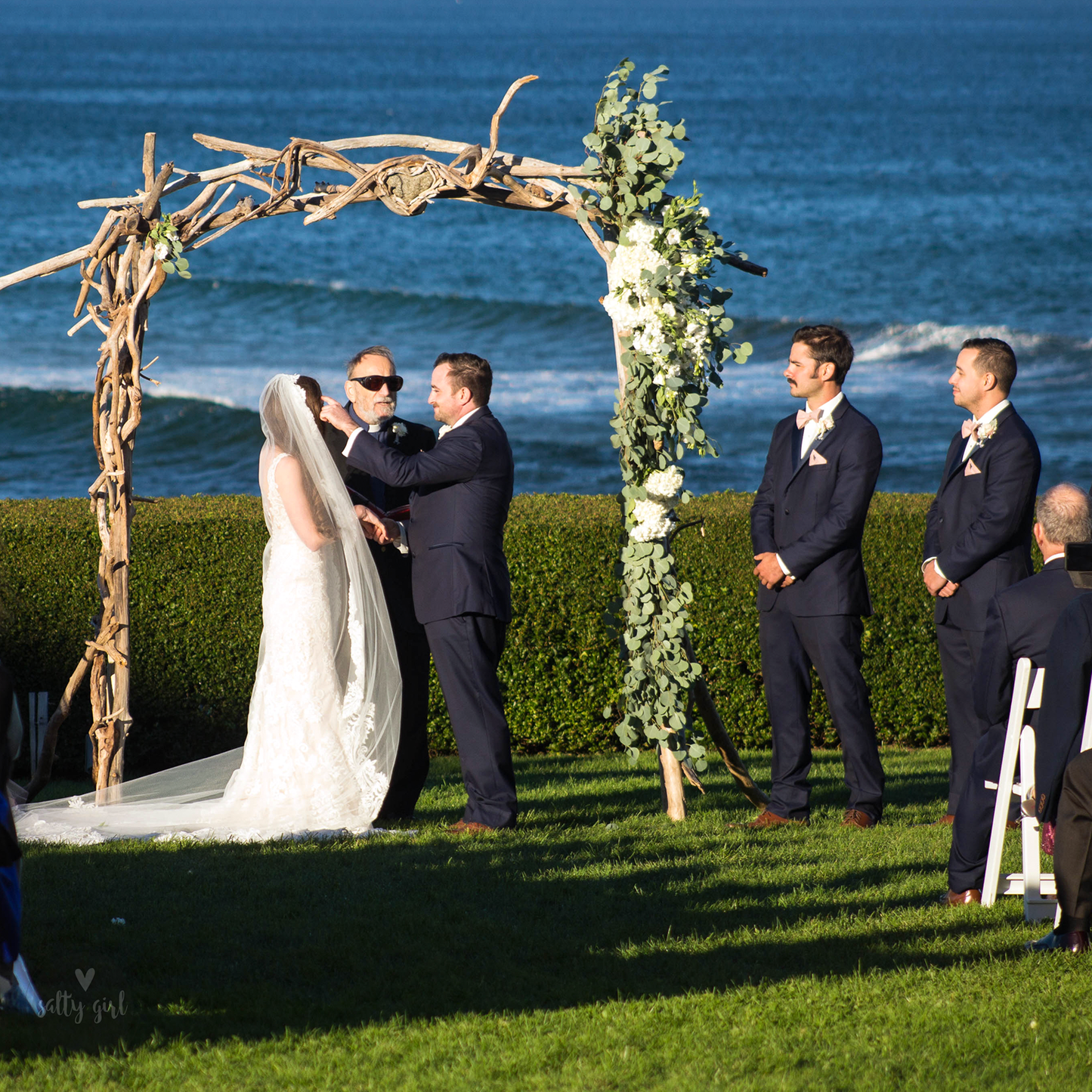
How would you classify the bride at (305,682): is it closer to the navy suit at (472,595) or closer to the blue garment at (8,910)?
the navy suit at (472,595)

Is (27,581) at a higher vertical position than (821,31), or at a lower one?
lower

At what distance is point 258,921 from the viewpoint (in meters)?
4.52

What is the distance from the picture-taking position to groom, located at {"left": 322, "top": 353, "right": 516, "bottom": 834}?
5.73 m

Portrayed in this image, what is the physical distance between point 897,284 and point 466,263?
12.5 meters

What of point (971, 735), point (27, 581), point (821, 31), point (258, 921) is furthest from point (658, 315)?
point (821, 31)

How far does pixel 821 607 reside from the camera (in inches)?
234

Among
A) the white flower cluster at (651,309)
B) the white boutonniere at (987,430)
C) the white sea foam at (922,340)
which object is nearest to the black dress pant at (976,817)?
the white boutonniere at (987,430)

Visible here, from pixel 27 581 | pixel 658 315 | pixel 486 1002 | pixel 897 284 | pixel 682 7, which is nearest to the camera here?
pixel 486 1002

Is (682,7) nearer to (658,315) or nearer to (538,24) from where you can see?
(538,24)

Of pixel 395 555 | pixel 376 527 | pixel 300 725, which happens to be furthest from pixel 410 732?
pixel 376 527

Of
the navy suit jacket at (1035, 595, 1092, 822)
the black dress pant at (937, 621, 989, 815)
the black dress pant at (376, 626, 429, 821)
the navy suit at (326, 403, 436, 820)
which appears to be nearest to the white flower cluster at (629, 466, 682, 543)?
the navy suit at (326, 403, 436, 820)

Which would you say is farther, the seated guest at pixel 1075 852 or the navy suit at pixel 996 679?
the navy suit at pixel 996 679

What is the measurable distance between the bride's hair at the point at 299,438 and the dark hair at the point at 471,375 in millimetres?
594

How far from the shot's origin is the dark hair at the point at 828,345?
5.95m
